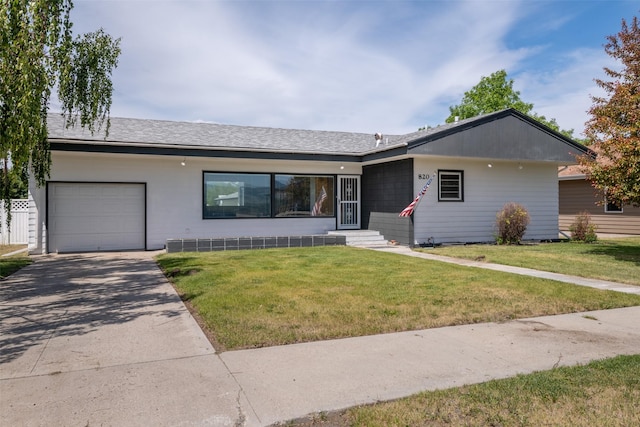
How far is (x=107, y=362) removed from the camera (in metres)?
4.04

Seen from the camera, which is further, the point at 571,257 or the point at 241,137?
the point at 241,137

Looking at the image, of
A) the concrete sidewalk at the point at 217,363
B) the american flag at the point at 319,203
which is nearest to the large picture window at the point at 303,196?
the american flag at the point at 319,203

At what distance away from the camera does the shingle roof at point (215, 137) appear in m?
13.7

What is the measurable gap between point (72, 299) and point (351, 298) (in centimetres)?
430

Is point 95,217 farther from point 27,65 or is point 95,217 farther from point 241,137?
point 27,65

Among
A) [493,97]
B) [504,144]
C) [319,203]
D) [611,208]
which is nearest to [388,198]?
[319,203]

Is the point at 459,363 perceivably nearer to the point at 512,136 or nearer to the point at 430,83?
the point at 512,136

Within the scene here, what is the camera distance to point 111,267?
10.2 metres

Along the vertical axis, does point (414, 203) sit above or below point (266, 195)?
below

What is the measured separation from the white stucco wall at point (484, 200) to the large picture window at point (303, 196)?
3770 millimetres

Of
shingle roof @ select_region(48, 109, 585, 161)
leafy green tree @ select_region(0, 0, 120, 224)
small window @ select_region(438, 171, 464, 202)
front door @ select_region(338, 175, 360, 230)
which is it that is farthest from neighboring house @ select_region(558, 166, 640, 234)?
leafy green tree @ select_region(0, 0, 120, 224)

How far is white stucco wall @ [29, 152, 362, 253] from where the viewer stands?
1306 centimetres

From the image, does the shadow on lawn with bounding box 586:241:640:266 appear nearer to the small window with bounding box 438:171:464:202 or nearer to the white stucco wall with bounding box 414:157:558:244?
the white stucco wall with bounding box 414:157:558:244

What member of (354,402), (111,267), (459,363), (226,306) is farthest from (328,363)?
(111,267)
